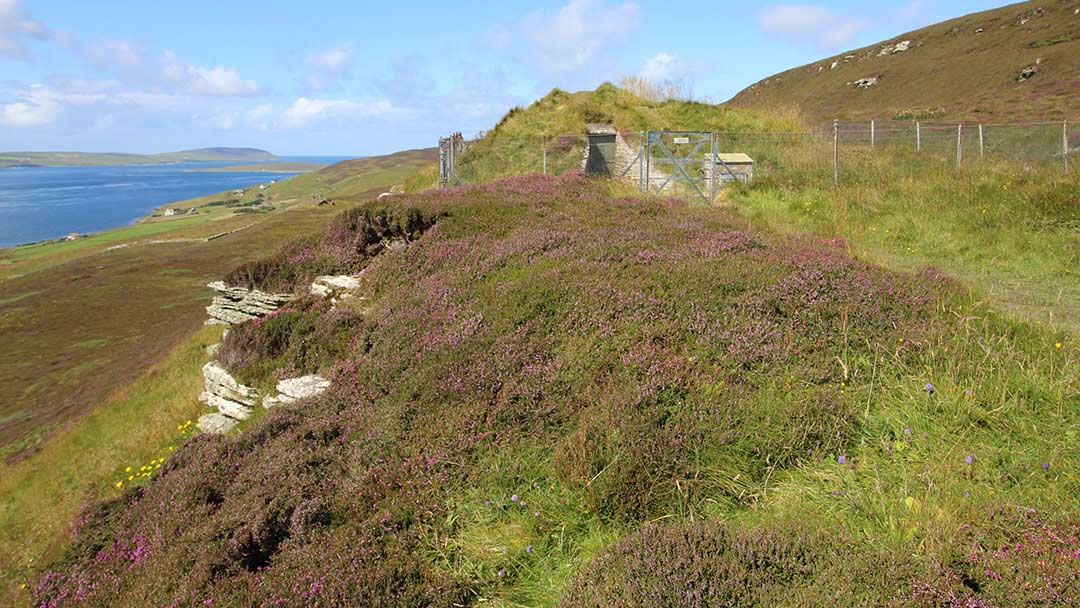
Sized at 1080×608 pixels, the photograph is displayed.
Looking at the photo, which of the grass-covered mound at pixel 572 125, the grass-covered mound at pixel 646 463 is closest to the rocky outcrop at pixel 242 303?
the grass-covered mound at pixel 646 463

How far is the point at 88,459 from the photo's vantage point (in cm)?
1238

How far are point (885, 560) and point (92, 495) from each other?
1004 cm

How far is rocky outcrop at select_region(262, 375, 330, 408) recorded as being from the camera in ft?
22.9

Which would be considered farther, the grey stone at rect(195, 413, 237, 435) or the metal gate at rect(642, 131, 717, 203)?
the metal gate at rect(642, 131, 717, 203)

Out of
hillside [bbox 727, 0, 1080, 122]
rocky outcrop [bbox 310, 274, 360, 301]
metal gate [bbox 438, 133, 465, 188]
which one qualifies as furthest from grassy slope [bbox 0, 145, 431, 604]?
hillside [bbox 727, 0, 1080, 122]

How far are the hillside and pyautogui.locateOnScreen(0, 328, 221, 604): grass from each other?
1346 inches

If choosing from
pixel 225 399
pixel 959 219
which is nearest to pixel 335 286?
pixel 225 399

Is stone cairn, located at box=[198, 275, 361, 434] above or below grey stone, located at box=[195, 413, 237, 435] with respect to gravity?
above

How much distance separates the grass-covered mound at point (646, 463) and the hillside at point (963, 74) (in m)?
33.7

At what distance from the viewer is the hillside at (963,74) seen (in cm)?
4072

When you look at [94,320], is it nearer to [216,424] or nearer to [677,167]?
[216,424]

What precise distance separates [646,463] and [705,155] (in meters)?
17.7

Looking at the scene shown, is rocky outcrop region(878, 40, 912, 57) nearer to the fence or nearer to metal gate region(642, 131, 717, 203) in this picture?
the fence

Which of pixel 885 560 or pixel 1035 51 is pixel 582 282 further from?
pixel 1035 51
